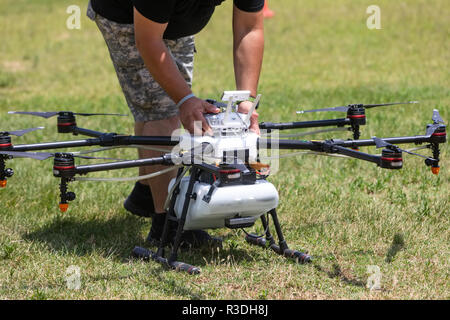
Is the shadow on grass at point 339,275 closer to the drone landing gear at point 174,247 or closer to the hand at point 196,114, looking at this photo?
the drone landing gear at point 174,247

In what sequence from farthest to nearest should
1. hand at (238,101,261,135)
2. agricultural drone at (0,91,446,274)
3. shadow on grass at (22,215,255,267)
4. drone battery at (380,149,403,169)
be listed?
1. shadow on grass at (22,215,255,267)
2. hand at (238,101,261,135)
3. agricultural drone at (0,91,446,274)
4. drone battery at (380,149,403,169)

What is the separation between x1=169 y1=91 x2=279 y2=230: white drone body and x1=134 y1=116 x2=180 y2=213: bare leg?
27.0 inches

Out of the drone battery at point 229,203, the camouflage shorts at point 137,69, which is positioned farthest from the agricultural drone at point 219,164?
the camouflage shorts at point 137,69

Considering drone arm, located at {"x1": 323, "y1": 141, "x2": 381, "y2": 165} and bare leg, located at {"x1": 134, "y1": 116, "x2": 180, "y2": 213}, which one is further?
bare leg, located at {"x1": 134, "y1": 116, "x2": 180, "y2": 213}

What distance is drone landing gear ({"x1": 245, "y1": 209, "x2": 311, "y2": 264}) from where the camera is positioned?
427 centimetres

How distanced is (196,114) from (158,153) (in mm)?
919

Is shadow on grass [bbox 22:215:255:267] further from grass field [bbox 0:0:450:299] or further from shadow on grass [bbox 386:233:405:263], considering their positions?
shadow on grass [bbox 386:233:405:263]

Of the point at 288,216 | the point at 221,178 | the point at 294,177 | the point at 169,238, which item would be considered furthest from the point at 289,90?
the point at 221,178

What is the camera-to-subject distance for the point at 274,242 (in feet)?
14.8

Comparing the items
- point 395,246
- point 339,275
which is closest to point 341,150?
point 339,275

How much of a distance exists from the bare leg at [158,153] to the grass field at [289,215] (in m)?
0.38

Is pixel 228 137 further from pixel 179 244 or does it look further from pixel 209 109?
pixel 179 244

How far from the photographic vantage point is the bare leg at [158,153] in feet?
15.6

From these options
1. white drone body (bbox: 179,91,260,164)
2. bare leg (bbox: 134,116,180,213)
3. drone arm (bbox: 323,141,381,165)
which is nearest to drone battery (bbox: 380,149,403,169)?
drone arm (bbox: 323,141,381,165)
